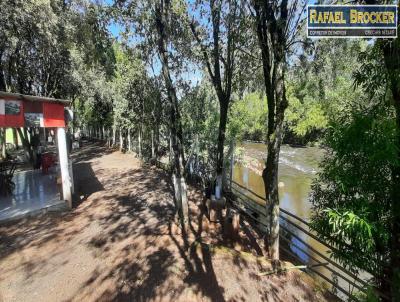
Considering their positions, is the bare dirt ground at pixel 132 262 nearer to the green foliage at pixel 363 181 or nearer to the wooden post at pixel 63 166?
the wooden post at pixel 63 166

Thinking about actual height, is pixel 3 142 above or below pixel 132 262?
above

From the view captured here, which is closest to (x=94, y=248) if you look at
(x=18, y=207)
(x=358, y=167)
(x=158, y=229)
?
(x=158, y=229)

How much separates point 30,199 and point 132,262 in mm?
4660

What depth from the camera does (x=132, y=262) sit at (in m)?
4.77

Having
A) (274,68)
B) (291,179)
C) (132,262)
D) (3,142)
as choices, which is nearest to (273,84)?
(274,68)

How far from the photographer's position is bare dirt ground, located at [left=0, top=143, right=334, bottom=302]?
4.11 m

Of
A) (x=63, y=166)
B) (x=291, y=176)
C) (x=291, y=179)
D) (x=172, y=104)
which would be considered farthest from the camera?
(x=291, y=176)

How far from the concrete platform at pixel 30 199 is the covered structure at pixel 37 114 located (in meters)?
0.47

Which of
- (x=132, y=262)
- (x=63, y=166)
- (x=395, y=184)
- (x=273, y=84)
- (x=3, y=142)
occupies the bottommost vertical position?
(x=132, y=262)

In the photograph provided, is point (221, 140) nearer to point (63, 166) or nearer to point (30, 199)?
point (63, 166)

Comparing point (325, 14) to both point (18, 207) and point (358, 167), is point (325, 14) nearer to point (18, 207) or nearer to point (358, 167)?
point (358, 167)

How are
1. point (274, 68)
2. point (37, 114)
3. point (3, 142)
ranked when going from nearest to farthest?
point (274, 68) < point (37, 114) < point (3, 142)

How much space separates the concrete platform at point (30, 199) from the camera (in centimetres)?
680

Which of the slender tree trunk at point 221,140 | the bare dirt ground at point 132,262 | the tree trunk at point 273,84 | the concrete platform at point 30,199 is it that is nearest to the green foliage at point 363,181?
the tree trunk at point 273,84
